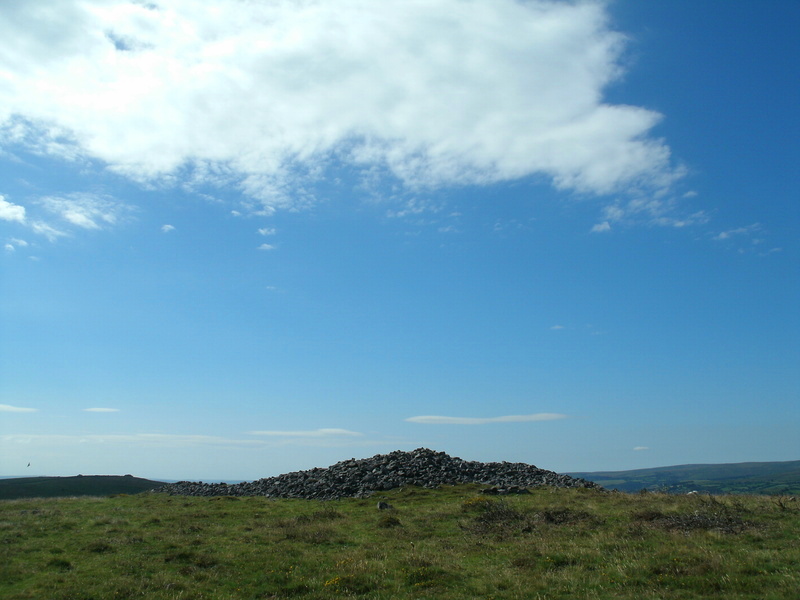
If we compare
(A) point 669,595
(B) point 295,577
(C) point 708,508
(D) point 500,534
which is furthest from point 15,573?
(C) point 708,508

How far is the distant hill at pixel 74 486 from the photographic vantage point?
60406mm

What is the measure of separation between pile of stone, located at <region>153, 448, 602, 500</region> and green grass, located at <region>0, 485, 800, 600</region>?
9194 millimetres

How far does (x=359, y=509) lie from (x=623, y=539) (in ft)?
56.0

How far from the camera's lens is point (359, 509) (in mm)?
31281

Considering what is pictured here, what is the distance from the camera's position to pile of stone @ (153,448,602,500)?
39.2m

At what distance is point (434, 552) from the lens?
1897cm

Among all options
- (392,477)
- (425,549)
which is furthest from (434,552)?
(392,477)

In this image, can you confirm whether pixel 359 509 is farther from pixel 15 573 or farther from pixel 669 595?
pixel 669 595

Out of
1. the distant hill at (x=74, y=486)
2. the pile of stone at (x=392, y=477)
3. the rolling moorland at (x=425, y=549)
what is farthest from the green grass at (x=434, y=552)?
the distant hill at (x=74, y=486)

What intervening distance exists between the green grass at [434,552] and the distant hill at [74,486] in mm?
36402

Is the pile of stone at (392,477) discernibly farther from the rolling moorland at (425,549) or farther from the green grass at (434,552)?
the green grass at (434,552)

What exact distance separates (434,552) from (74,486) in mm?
65982

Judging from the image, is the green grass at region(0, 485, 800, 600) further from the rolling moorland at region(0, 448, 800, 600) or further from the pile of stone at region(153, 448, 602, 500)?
the pile of stone at region(153, 448, 602, 500)

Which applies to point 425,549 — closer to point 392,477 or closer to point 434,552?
point 434,552
